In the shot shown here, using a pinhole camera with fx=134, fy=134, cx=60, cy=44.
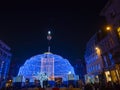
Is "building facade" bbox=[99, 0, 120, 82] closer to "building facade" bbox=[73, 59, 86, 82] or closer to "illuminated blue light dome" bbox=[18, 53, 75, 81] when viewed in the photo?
"illuminated blue light dome" bbox=[18, 53, 75, 81]

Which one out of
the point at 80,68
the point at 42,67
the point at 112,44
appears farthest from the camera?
the point at 80,68

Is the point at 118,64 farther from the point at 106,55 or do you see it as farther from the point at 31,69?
the point at 31,69

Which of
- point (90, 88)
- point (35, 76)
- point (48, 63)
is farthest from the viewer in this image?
point (48, 63)

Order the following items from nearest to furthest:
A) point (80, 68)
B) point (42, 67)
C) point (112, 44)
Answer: point (112, 44)
point (42, 67)
point (80, 68)

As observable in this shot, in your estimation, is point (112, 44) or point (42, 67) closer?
point (112, 44)

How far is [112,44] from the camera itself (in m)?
31.2

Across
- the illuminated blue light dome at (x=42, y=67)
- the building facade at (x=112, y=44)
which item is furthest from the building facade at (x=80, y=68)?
the building facade at (x=112, y=44)

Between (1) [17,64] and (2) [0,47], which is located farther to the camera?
(1) [17,64]

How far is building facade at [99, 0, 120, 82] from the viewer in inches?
1105

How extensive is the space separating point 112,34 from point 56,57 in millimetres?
27245

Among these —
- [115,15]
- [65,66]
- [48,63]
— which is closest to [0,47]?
[48,63]

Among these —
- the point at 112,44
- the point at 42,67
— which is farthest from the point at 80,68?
the point at 112,44

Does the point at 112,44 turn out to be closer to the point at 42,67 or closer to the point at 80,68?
the point at 42,67

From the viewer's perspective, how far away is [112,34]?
30.5 meters
